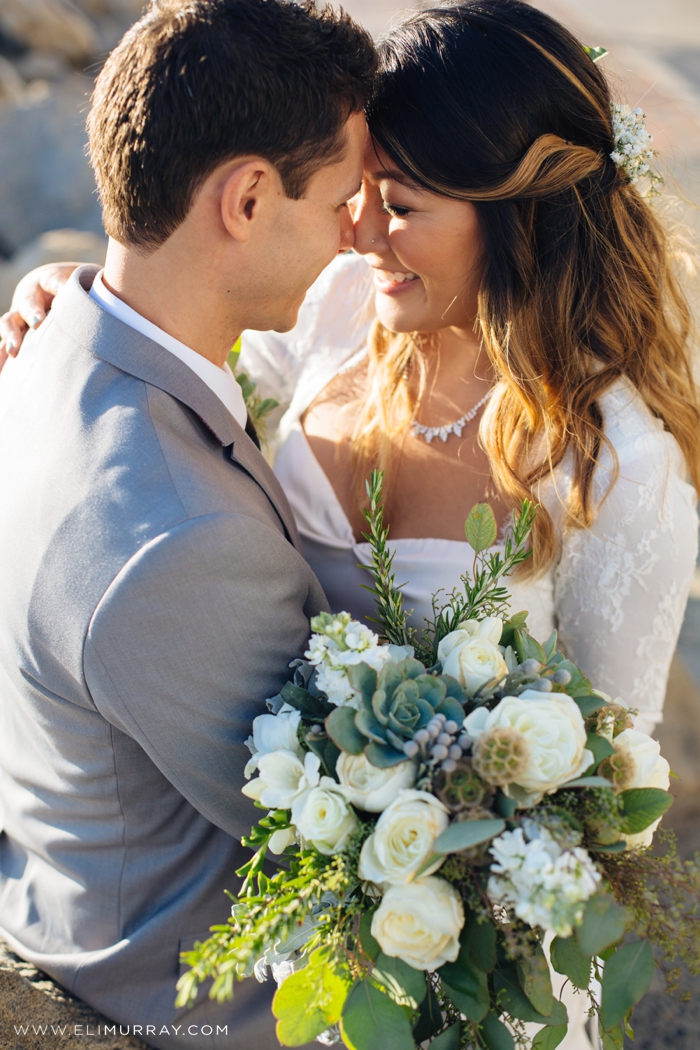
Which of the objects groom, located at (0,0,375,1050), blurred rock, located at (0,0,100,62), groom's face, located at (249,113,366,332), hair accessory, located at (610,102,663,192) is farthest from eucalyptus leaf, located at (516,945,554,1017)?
blurred rock, located at (0,0,100,62)

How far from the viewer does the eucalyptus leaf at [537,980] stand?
48.9 inches

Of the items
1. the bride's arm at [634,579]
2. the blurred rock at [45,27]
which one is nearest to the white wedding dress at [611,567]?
the bride's arm at [634,579]

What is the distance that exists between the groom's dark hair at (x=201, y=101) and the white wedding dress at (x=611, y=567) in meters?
0.89

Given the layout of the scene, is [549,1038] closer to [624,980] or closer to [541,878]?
[624,980]

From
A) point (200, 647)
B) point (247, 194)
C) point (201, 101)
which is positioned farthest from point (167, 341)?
point (200, 647)

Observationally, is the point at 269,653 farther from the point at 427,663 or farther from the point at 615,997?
the point at 615,997

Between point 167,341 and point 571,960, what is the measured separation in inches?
53.7

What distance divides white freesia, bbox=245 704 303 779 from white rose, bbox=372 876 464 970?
0.29m

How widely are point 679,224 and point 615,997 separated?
2196 millimetres

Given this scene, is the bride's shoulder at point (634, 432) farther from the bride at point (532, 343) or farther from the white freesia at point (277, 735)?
the white freesia at point (277, 735)

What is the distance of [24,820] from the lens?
1.86 m

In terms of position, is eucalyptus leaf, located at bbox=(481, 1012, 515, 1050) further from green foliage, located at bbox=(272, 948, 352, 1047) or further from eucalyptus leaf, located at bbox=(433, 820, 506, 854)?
eucalyptus leaf, located at bbox=(433, 820, 506, 854)

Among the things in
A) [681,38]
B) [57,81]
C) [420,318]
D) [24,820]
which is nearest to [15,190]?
[57,81]

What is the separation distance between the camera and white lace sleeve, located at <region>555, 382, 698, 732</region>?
80.4 inches
